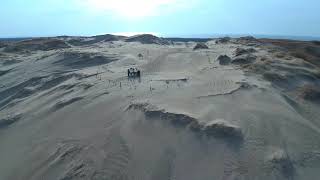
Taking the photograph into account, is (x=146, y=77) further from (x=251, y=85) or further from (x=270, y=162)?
(x=270, y=162)

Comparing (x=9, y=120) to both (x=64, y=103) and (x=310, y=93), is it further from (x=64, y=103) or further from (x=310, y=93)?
(x=310, y=93)

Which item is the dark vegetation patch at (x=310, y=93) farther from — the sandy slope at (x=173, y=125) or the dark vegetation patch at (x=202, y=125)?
the dark vegetation patch at (x=202, y=125)

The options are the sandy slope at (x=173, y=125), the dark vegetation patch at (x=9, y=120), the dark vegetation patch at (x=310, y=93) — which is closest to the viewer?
the sandy slope at (x=173, y=125)

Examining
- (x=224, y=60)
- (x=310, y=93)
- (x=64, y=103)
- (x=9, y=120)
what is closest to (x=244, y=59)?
(x=224, y=60)

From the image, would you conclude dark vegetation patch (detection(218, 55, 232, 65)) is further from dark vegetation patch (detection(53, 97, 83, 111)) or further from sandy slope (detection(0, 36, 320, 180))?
dark vegetation patch (detection(53, 97, 83, 111))

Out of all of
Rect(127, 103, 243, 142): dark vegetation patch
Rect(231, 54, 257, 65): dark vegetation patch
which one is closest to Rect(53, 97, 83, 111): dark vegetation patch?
Answer: Rect(127, 103, 243, 142): dark vegetation patch

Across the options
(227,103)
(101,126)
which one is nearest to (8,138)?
(101,126)

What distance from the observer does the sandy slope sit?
8555 mm

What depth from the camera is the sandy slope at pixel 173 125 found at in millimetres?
8555

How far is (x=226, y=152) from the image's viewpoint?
866 cm

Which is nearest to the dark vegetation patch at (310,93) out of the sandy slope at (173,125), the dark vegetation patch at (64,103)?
the sandy slope at (173,125)

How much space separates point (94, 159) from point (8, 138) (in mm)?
3908

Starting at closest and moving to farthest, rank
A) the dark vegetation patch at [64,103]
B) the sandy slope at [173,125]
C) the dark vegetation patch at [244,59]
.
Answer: the sandy slope at [173,125]
the dark vegetation patch at [64,103]
the dark vegetation patch at [244,59]

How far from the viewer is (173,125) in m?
9.78
